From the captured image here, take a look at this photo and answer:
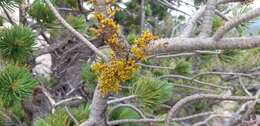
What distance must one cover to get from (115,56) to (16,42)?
291mm

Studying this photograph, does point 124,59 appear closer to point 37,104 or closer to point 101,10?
point 101,10

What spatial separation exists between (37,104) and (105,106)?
1.74ft

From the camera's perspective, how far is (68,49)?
131 centimetres

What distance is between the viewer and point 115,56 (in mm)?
724

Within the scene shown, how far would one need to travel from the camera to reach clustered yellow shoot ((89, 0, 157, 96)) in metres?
0.68

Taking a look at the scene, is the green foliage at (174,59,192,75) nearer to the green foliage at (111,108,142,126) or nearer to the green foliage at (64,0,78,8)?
the green foliage at (64,0,78,8)

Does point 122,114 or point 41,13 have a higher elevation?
point 41,13

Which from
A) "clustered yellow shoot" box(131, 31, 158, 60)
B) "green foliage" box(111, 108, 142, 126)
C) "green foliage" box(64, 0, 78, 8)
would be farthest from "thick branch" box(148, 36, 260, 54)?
"green foliage" box(64, 0, 78, 8)

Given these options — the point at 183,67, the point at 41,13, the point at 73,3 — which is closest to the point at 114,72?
the point at 41,13

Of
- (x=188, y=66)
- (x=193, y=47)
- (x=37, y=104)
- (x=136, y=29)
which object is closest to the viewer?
(x=193, y=47)

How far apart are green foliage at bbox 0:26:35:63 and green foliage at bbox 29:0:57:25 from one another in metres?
0.11

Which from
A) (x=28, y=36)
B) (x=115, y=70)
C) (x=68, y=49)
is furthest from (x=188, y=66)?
(x=115, y=70)

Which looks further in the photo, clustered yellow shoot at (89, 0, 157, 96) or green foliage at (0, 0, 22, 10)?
green foliage at (0, 0, 22, 10)

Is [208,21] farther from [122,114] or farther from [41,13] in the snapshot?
[41,13]
